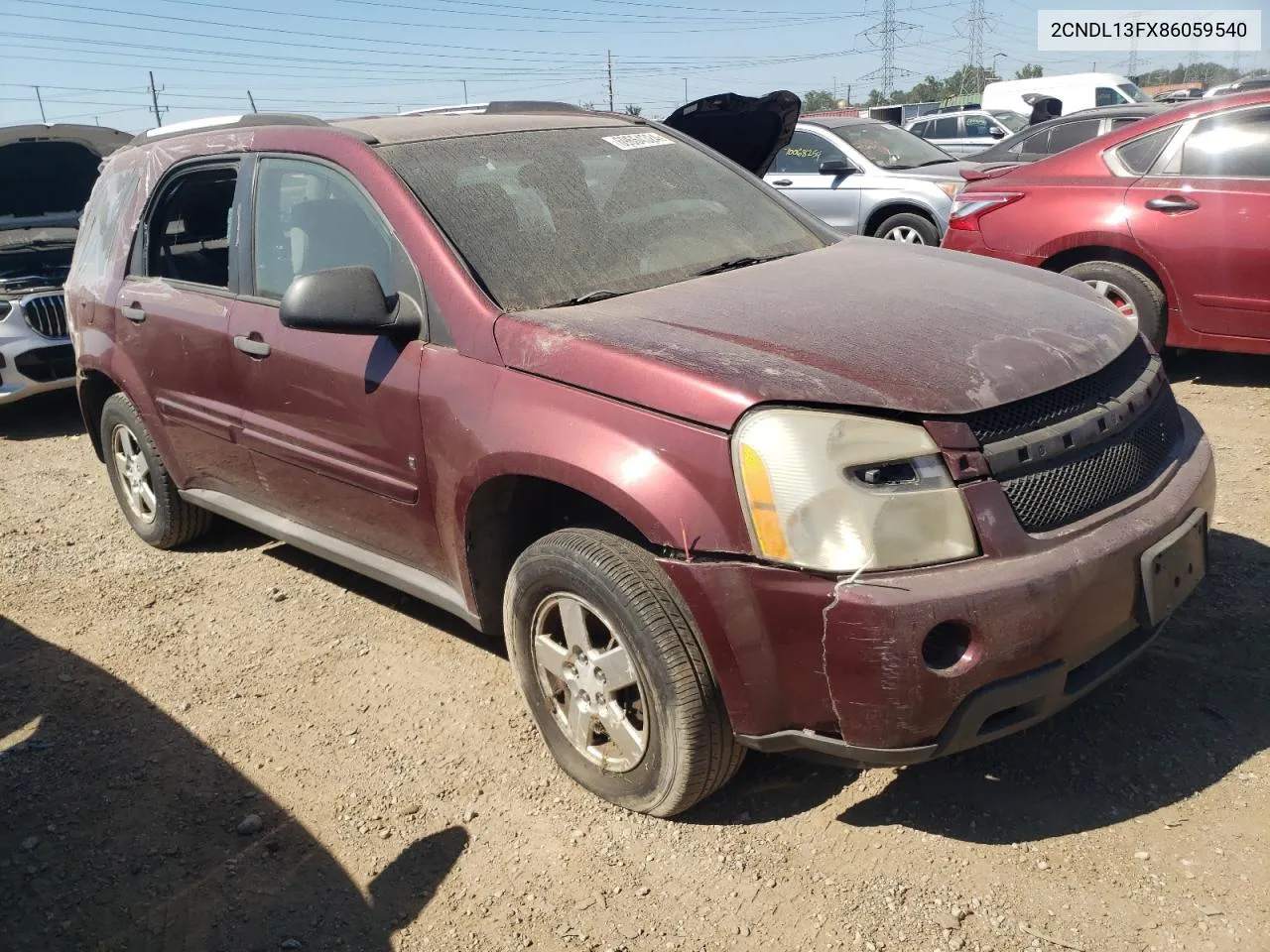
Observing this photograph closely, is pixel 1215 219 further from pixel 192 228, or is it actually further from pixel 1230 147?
pixel 192 228

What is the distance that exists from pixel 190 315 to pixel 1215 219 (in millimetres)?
4977

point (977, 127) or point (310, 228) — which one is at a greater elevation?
point (310, 228)

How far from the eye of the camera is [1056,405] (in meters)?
2.54

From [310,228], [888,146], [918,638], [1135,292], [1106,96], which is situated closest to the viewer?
[918,638]

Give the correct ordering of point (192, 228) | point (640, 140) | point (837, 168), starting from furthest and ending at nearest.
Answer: point (837, 168) < point (192, 228) < point (640, 140)

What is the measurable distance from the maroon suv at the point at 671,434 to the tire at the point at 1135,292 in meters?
2.76

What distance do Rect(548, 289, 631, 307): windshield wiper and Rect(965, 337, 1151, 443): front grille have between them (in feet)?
3.77

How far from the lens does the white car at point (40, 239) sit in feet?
23.5

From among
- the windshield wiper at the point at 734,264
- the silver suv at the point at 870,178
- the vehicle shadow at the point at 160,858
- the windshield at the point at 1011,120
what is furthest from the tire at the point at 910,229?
the windshield at the point at 1011,120

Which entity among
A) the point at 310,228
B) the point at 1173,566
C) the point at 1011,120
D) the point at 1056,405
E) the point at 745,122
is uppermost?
the point at 745,122

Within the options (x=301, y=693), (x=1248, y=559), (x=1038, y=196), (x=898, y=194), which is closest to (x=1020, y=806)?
(x=1248, y=559)

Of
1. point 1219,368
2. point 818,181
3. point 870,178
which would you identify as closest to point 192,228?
point 1219,368

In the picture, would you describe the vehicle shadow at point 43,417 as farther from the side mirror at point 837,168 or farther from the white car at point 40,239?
the side mirror at point 837,168

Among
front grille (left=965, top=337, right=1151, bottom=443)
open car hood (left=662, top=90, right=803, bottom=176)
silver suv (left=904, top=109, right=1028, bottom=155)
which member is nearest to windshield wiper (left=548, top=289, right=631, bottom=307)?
front grille (left=965, top=337, right=1151, bottom=443)
